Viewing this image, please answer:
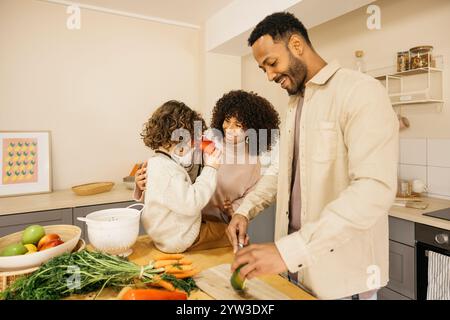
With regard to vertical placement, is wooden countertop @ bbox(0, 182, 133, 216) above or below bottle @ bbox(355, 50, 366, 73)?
below

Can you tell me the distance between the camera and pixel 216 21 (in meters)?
2.82

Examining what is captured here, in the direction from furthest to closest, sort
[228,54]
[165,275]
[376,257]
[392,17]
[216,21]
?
[228,54] → [216,21] → [392,17] → [376,257] → [165,275]

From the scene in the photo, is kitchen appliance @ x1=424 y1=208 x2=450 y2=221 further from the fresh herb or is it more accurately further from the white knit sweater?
the fresh herb

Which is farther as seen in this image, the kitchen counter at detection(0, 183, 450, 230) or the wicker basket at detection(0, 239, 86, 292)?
the kitchen counter at detection(0, 183, 450, 230)

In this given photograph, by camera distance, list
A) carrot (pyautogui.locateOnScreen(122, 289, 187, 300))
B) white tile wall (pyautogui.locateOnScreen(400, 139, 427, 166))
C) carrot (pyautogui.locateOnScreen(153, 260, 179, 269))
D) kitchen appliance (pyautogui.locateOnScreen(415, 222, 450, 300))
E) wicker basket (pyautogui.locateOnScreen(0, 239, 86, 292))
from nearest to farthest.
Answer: carrot (pyautogui.locateOnScreen(122, 289, 187, 300)) < wicker basket (pyautogui.locateOnScreen(0, 239, 86, 292)) < carrot (pyautogui.locateOnScreen(153, 260, 179, 269)) < kitchen appliance (pyautogui.locateOnScreen(415, 222, 450, 300)) < white tile wall (pyautogui.locateOnScreen(400, 139, 427, 166))

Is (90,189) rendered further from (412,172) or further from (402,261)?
(412,172)

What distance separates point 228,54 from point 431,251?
2.33 m

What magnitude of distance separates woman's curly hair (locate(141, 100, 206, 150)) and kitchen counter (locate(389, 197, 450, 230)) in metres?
1.23

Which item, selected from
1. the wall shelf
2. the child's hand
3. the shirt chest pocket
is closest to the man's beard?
the shirt chest pocket

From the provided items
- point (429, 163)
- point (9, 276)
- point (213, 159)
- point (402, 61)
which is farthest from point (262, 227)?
point (9, 276)

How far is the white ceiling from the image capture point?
2594mm

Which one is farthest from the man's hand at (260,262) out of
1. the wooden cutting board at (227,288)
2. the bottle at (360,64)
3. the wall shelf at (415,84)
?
the bottle at (360,64)

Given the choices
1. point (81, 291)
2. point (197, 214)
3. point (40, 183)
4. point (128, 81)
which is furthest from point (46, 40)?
point (81, 291)
